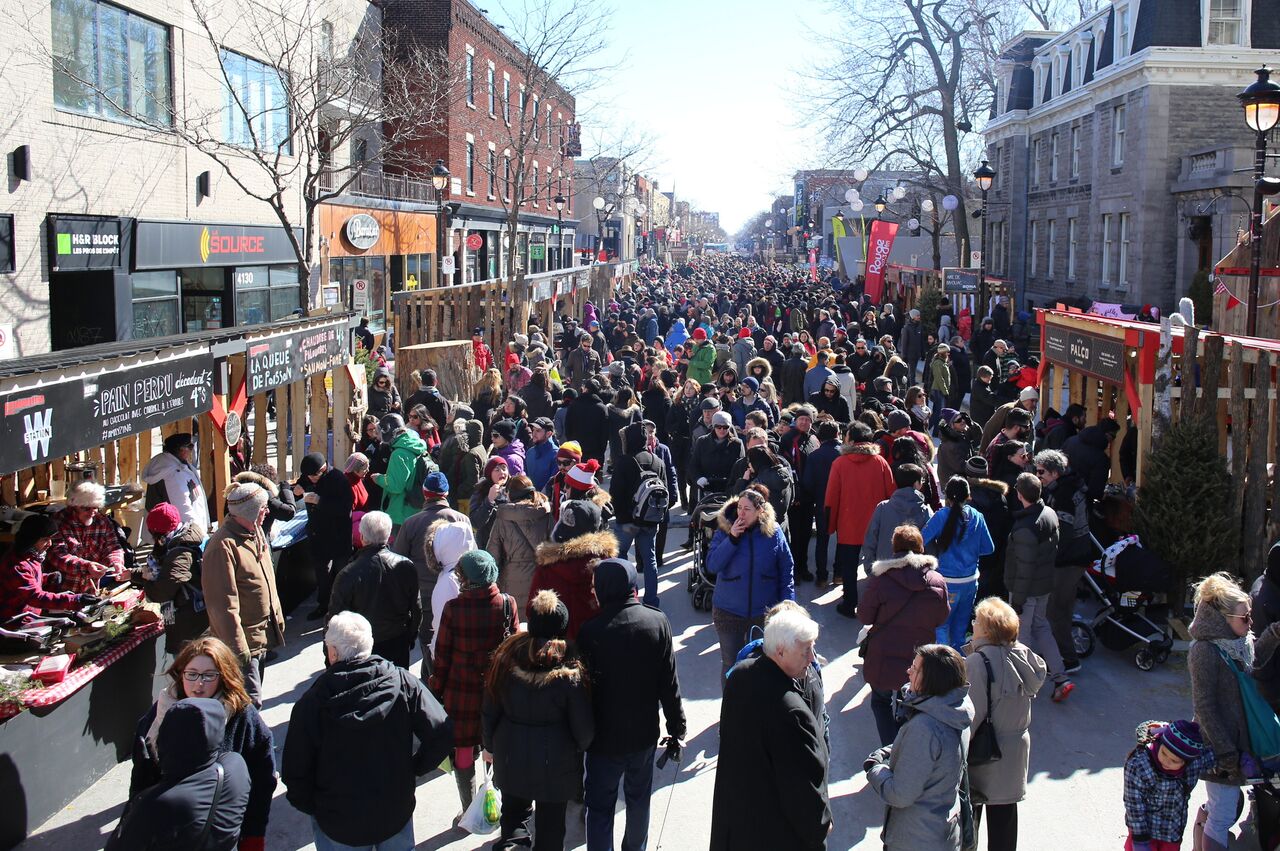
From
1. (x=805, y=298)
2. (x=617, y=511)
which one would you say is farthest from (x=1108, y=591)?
(x=805, y=298)

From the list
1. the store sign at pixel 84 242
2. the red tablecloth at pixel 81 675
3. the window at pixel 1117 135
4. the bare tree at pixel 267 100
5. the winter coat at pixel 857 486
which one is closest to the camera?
the red tablecloth at pixel 81 675

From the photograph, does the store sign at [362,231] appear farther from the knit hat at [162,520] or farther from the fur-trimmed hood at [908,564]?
the fur-trimmed hood at [908,564]

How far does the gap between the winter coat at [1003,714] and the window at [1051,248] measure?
3598 cm

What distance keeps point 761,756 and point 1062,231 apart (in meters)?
36.6

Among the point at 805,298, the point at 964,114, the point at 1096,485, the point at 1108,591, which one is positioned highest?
the point at 964,114

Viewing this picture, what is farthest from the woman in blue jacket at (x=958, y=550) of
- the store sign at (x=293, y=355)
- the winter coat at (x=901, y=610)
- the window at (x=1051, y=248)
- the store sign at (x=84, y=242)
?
the window at (x=1051, y=248)

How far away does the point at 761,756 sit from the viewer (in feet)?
15.2

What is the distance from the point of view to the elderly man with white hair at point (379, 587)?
260 inches

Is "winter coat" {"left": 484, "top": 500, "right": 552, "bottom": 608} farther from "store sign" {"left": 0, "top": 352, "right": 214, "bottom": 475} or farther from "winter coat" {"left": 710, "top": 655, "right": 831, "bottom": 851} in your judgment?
"winter coat" {"left": 710, "top": 655, "right": 831, "bottom": 851}

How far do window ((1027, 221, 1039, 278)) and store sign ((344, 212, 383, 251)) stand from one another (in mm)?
24395

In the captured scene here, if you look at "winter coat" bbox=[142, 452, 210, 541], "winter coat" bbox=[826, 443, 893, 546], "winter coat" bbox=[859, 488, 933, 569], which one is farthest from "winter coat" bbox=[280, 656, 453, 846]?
"winter coat" bbox=[826, 443, 893, 546]

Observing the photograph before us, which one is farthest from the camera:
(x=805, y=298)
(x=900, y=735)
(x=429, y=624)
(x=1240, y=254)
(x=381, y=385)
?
(x=805, y=298)

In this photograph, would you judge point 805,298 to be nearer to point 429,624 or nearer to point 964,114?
point 964,114

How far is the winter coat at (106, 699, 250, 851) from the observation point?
3.99 metres
